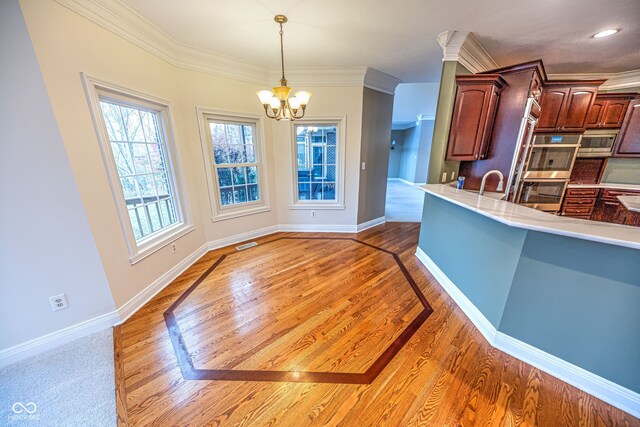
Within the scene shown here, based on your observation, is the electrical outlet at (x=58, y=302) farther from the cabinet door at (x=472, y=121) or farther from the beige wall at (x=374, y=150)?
the cabinet door at (x=472, y=121)

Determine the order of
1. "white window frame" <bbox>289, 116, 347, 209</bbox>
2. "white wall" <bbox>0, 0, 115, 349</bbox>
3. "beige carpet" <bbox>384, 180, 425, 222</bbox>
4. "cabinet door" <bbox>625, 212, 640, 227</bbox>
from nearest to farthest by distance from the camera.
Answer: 1. "white wall" <bbox>0, 0, 115, 349</bbox>
2. "cabinet door" <bbox>625, 212, 640, 227</bbox>
3. "white window frame" <bbox>289, 116, 347, 209</bbox>
4. "beige carpet" <bbox>384, 180, 425, 222</bbox>

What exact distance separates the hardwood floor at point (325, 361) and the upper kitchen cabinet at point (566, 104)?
301 centimetres

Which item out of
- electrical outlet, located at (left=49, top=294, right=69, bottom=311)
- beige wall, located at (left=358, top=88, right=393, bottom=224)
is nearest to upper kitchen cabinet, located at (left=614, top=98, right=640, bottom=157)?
beige wall, located at (left=358, top=88, right=393, bottom=224)

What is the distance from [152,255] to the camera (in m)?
2.34

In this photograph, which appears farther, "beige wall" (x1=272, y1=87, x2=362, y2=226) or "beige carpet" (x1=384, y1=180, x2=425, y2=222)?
"beige carpet" (x1=384, y1=180, x2=425, y2=222)

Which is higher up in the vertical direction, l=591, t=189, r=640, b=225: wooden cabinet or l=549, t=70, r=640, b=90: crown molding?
l=549, t=70, r=640, b=90: crown molding

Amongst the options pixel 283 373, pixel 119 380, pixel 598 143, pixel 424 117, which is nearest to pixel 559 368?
pixel 283 373

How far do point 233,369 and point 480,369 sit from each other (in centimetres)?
174

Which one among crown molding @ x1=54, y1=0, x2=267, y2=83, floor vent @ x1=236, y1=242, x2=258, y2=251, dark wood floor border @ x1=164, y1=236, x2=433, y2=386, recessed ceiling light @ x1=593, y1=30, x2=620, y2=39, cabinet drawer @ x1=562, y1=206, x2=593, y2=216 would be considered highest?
recessed ceiling light @ x1=593, y1=30, x2=620, y2=39

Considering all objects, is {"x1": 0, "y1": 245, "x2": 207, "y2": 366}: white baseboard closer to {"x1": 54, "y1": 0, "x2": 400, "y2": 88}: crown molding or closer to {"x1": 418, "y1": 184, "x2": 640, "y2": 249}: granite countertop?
{"x1": 54, "y1": 0, "x2": 400, "y2": 88}: crown molding

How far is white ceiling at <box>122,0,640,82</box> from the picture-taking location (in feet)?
6.27

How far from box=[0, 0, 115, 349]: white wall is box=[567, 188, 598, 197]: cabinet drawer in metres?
6.55

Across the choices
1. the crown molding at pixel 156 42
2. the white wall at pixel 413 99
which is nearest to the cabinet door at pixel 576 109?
the white wall at pixel 413 99

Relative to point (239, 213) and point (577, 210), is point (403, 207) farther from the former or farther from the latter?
point (239, 213)
